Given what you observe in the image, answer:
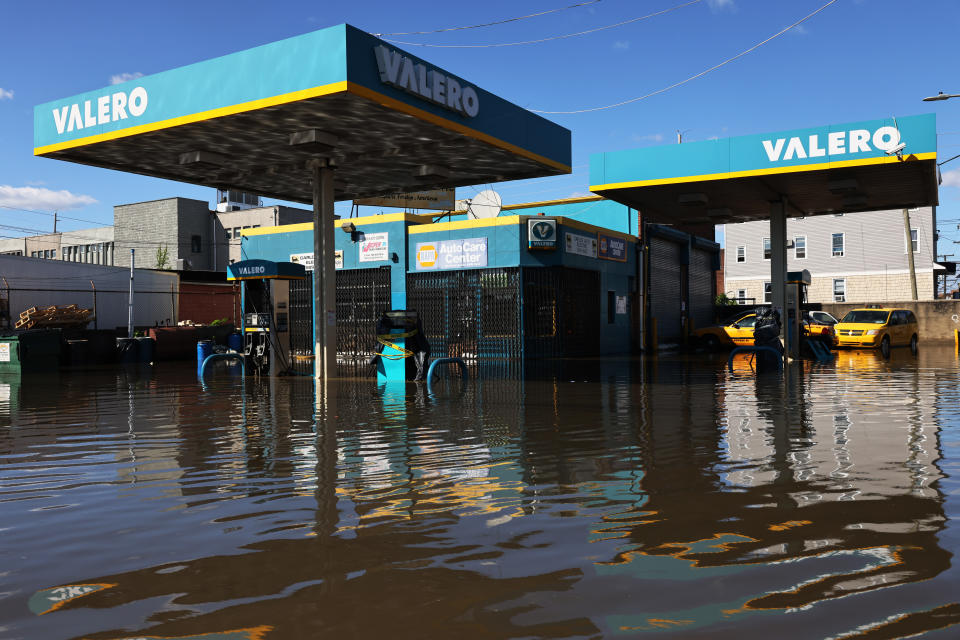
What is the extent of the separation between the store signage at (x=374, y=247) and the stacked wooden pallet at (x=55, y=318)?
1095 cm

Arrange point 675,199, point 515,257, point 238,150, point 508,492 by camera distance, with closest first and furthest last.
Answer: point 508,492
point 238,150
point 675,199
point 515,257

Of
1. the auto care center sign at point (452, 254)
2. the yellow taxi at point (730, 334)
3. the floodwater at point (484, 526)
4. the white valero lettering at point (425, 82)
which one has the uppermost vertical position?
the white valero lettering at point (425, 82)

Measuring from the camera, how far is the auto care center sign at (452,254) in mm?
25828

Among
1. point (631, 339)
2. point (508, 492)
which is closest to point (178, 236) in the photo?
point (631, 339)

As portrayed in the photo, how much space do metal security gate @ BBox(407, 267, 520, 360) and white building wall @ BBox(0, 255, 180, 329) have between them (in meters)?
15.4

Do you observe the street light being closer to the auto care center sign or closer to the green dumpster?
the auto care center sign

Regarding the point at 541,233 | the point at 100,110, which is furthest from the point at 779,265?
the point at 100,110

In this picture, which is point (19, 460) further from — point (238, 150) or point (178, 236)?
point (178, 236)

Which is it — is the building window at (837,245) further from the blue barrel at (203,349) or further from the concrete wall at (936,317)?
the blue barrel at (203,349)

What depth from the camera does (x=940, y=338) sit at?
3600 cm

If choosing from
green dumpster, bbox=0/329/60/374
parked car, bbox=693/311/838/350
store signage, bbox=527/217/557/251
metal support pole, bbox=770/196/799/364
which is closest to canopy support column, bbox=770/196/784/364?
metal support pole, bbox=770/196/799/364

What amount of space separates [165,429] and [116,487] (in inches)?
137

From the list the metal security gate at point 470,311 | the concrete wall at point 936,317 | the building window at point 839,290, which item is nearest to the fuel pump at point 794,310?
the metal security gate at point 470,311

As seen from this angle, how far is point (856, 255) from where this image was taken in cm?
4981
